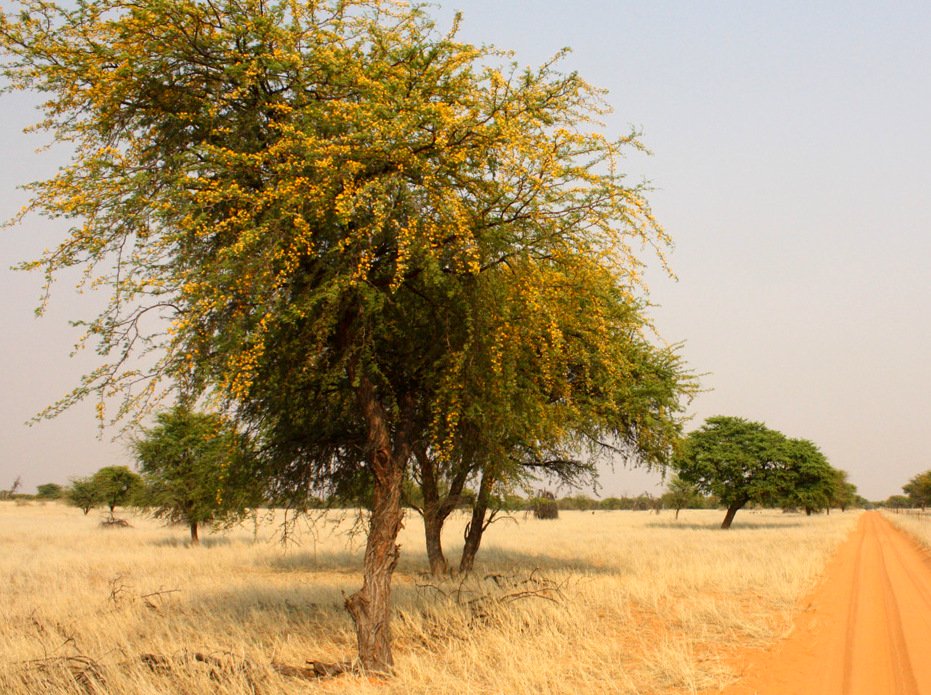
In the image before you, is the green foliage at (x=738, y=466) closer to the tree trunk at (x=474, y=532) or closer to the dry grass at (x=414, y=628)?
the dry grass at (x=414, y=628)

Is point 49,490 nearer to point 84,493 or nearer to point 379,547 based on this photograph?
point 84,493

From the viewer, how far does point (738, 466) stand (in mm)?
47125

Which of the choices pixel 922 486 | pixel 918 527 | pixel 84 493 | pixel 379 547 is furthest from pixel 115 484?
pixel 922 486

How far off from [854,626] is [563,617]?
5090mm

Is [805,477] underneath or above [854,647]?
above

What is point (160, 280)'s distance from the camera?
7832 millimetres

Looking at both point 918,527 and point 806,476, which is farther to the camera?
point 806,476

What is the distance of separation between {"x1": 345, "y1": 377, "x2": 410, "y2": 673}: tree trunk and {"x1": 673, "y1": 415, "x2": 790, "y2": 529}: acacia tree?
40.7m

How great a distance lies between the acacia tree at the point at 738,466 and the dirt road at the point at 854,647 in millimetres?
30150

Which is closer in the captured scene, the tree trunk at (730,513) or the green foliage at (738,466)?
the green foliage at (738,466)

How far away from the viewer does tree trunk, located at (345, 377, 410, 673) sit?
28.6 feet

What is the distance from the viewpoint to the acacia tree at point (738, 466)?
47000 mm

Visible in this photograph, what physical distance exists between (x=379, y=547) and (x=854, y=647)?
7.24m

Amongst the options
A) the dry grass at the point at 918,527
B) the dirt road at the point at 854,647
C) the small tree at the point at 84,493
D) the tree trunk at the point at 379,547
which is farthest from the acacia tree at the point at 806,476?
the small tree at the point at 84,493
